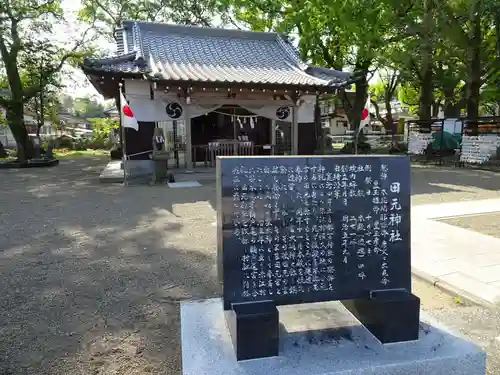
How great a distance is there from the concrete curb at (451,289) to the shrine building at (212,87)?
9.20 m

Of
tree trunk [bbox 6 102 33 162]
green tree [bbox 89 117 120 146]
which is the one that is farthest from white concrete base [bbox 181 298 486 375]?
green tree [bbox 89 117 120 146]

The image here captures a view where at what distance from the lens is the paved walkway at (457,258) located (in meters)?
3.90

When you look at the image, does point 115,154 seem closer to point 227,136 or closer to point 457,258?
point 227,136

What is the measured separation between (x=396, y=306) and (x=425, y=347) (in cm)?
32

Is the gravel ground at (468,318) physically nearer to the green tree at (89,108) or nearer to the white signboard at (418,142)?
the white signboard at (418,142)

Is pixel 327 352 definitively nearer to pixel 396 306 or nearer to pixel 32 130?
pixel 396 306

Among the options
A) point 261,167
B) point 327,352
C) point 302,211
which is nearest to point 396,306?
point 327,352

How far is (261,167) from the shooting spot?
2.50 meters

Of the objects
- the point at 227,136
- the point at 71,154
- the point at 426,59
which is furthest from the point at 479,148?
the point at 71,154

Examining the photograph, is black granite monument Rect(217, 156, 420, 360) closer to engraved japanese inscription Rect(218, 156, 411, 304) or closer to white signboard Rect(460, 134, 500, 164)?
engraved japanese inscription Rect(218, 156, 411, 304)

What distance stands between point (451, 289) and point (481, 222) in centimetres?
330

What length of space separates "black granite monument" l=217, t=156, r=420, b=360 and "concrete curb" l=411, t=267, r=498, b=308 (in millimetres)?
1424

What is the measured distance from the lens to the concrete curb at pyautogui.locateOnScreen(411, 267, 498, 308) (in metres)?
3.60

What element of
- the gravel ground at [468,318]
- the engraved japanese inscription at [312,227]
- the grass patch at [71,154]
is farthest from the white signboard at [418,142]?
the grass patch at [71,154]
